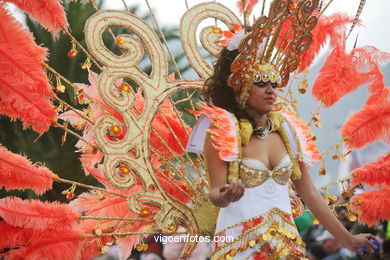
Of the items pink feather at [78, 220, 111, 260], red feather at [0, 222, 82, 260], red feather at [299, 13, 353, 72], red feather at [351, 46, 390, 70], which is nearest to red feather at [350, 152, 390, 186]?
red feather at [351, 46, 390, 70]

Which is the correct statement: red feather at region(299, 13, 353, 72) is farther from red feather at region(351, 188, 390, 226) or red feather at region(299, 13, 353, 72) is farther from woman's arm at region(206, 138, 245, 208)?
woman's arm at region(206, 138, 245, 208)

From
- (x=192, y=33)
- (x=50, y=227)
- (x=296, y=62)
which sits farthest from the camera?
(x=192, y=33)

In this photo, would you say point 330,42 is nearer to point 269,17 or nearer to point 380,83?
point 380,83

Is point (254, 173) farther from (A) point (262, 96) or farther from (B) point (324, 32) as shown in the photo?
(B) point (324, 32)

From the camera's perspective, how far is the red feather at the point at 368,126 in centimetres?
322

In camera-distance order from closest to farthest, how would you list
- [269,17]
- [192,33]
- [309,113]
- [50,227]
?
[269,17], [50,227], [192,33], [309,113]

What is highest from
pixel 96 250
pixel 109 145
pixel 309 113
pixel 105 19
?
pixel 105 19

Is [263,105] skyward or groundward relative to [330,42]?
groundward

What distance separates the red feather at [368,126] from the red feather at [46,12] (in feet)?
6.06

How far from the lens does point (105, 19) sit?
271cm

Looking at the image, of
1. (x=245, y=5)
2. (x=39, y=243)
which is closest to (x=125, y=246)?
(x=39, y=243)

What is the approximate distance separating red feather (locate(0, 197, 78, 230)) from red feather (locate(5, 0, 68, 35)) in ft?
3.01

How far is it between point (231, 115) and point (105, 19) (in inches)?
33.9

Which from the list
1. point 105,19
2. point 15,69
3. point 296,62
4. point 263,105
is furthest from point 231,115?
point 15,69
